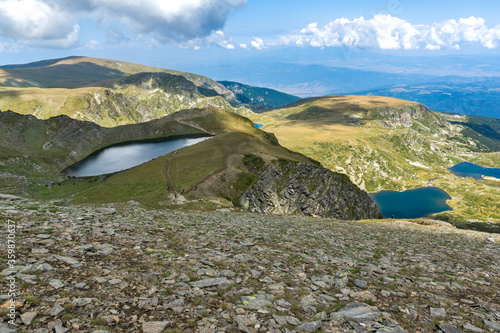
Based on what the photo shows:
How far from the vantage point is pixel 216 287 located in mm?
10758

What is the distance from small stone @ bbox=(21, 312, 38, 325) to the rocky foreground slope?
4 cm

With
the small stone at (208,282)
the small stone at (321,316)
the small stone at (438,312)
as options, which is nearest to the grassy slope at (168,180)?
the small stone at (208,282)

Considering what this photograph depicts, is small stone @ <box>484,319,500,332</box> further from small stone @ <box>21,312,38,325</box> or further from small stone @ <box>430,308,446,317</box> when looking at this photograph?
small stone @ <box>21,312,38,325</box>

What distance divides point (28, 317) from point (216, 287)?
6306 millimetres

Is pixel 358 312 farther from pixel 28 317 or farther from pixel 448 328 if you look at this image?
pixel 28 317

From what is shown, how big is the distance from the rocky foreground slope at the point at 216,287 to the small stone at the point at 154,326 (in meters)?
0.03

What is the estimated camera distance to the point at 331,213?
334 feet

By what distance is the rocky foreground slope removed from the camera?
797 centimetres

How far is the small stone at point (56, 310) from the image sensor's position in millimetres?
7343

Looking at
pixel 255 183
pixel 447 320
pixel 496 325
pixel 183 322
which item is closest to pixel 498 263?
pixel 496 325

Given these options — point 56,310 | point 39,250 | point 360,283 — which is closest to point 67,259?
point 39,250

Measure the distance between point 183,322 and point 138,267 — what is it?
4.97 meters

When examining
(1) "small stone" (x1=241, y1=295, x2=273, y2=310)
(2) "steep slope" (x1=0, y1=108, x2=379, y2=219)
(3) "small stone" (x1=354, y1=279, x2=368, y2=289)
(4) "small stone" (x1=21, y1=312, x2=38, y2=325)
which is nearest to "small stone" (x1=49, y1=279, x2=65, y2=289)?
(4) "small stone" (x1=21, y1=312, x2=38, y2=325)

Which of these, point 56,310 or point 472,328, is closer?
point 56,310
